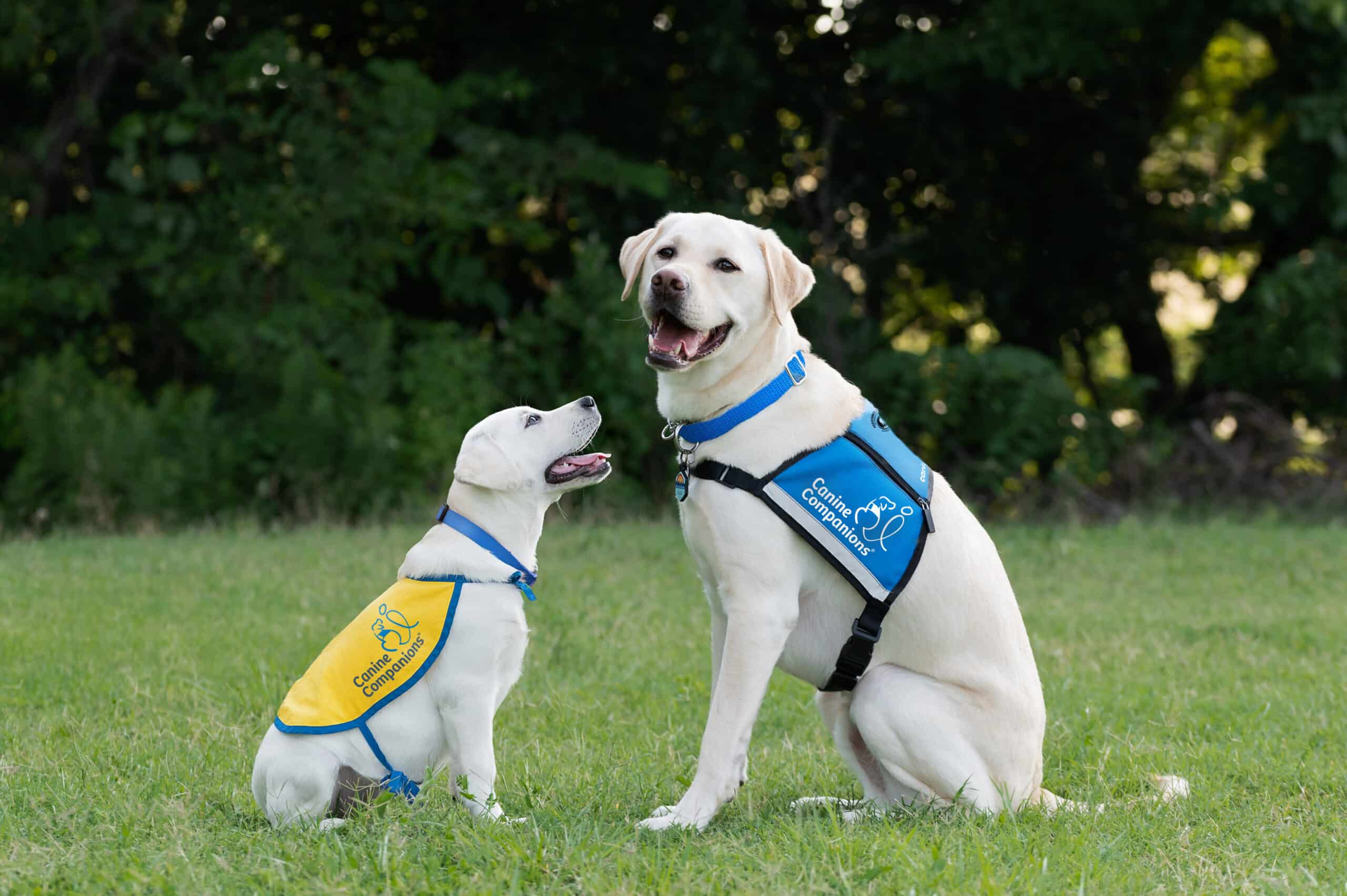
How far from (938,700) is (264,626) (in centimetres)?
405

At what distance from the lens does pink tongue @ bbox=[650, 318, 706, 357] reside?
157 inches

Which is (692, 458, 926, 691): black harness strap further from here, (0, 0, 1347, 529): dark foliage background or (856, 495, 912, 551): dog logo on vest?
(0, 0, 1347, 529): dark foliage background

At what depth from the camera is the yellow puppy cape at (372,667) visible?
149 inches

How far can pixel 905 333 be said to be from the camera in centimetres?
1603

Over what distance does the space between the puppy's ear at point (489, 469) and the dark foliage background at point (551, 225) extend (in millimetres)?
7596

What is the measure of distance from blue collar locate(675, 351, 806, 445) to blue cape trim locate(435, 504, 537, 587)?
0.63m

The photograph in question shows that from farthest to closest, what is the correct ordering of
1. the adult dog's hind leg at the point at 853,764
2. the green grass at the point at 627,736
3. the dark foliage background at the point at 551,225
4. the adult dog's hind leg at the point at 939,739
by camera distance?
the dark foliage background at the point at 551,225 → the adult dog's hind leg at the point at 853,764 → the adult dog's hind leg at the point at 939,739 → the green grass at the point at 627,736

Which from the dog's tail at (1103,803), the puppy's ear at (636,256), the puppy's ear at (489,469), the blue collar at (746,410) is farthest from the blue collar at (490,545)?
the dog's tail at (1103,803)

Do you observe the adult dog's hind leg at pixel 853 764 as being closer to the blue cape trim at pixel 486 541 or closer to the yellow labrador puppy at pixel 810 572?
the yellow labrador puppy at pixel 810 572

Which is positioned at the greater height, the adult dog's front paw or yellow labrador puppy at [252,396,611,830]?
yellow labrador puppy at [252,396,611,830]

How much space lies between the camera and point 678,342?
4.01 meters

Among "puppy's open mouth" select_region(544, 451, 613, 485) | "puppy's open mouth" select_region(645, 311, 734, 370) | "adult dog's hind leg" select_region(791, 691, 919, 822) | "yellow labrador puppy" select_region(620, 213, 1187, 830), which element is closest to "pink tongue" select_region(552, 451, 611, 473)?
"puppy's open mouth" select_region(544, 451, 613, 485)

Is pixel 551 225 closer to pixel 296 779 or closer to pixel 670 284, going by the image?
Result: pixel 670 284

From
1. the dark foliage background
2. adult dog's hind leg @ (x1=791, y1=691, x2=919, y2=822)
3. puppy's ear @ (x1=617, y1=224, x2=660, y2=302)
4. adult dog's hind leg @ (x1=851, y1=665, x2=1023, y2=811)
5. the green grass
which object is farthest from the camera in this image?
the dark foliage background
